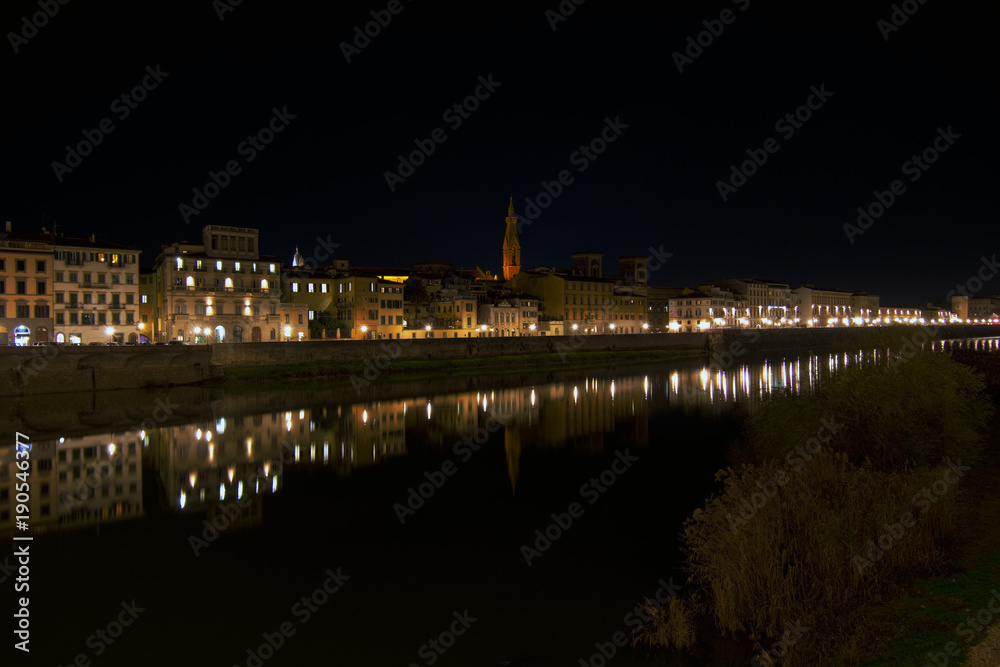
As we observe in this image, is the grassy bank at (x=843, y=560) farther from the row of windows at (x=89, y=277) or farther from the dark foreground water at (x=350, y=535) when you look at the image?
the row of windows at (x=89, y=277)

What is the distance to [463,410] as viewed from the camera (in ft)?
114

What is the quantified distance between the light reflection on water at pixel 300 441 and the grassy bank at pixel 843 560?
7612mm

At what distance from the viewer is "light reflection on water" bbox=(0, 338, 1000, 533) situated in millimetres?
18578

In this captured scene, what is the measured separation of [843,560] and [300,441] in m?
21.1

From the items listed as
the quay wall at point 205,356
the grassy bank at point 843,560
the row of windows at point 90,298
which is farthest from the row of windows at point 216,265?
the grassy bank at point 843,560

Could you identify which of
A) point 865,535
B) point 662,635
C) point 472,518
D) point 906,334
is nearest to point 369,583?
point 472,518

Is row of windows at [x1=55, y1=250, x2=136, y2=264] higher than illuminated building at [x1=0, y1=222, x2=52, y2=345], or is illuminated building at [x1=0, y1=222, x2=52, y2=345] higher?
row of windows at [x1=55, y1=250, x2=136, y2=264]

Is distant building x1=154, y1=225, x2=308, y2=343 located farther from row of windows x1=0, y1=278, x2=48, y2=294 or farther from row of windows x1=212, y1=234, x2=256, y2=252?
row of windows x1=0, y1=278, x2=48, y2=294

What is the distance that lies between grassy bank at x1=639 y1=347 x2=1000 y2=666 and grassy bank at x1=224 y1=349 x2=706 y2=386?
37.0 metres

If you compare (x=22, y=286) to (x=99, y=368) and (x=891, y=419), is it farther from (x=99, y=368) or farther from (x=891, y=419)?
(x=891, y=419)

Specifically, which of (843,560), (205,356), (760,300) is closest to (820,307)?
(760,300)

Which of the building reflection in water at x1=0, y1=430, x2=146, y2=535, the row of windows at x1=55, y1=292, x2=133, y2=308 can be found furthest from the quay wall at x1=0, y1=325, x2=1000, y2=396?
the building reflection in water at x1=0, y1=430, x2=146, y2=535

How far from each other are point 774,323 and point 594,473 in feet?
370

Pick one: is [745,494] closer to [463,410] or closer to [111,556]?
[111,556]
